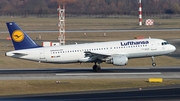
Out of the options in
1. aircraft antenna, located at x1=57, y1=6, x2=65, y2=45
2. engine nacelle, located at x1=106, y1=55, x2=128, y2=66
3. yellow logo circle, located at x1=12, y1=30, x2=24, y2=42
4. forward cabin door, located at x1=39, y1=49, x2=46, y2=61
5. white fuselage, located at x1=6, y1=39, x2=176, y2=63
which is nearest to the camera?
engine nacelle, located at x1=106, y1=55, x2=128, y2=66

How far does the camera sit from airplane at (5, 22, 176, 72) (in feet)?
197

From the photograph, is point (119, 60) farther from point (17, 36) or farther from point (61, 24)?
point (61, 24)

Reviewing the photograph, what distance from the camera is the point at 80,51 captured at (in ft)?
200

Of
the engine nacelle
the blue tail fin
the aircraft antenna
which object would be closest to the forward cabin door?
the blue tail fin

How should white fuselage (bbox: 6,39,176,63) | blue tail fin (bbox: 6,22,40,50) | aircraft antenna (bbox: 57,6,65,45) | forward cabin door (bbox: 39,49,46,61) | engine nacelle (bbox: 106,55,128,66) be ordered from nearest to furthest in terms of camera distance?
engine nacelle (bbox: 106,55,128,66) < blue tail fin (bbox: 6,22,40,50) < forward cabin door (bbox: 39,49,46,61) < white fuselage (bbox: 6,39,176,63) < aircraft antenna (bbox: 57,6,65,45)

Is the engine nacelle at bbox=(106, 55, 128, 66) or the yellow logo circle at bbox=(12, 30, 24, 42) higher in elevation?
the yellow logo circle at bbox=(12, 30, 24, 42)

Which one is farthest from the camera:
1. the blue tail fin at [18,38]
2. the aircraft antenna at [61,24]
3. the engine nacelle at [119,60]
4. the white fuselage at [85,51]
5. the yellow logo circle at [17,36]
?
the aircraft antenna at [61,24]

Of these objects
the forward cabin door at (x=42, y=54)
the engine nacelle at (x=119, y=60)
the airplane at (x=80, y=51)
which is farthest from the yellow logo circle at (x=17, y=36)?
the engine nacelle at (x=119, y=60)

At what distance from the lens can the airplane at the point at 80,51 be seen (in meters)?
59.9

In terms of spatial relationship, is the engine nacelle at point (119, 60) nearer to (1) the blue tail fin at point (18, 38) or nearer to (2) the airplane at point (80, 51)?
(2) the airplane at point (80, 51)

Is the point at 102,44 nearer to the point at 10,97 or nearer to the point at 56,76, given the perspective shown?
the point at 56,76

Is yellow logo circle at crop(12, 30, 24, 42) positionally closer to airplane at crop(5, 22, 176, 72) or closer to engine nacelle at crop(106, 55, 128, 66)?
airplane at crop(5, 22, 176, 72)

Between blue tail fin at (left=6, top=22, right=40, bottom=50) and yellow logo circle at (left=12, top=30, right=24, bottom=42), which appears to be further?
yellow logo circle at (left=12, top=30, right=24, bottom=42)

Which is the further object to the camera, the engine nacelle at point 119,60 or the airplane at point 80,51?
the airplane at point 80,51
